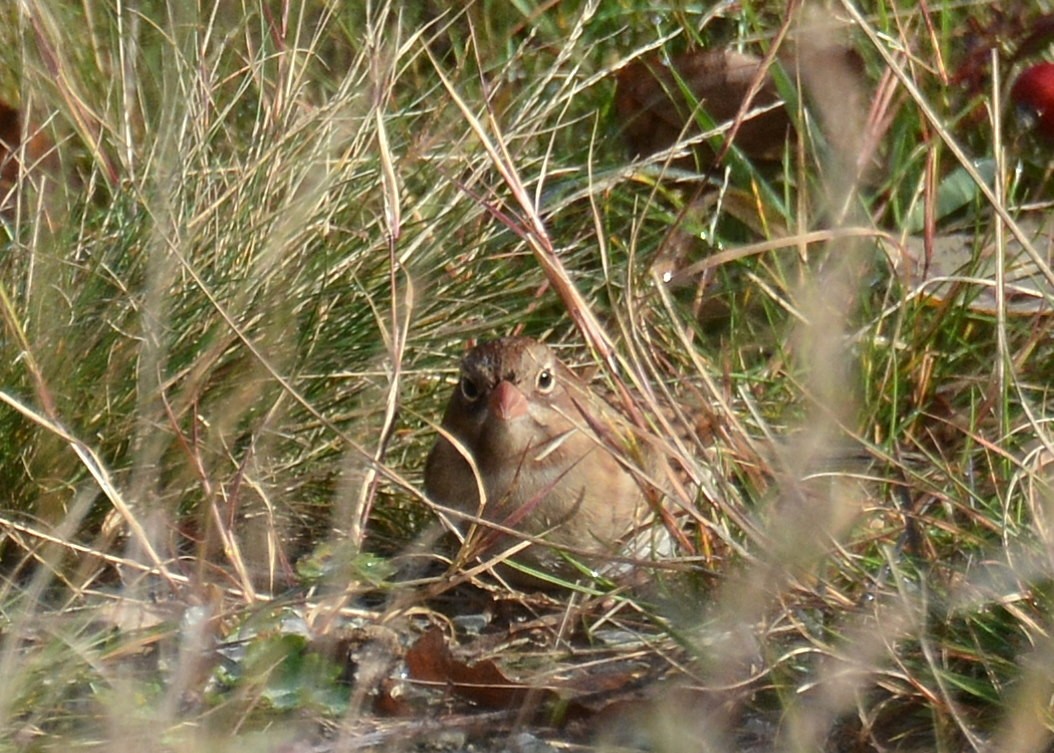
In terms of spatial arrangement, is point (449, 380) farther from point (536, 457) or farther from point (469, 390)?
point (536, 457)

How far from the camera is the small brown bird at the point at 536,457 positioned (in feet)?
10.6

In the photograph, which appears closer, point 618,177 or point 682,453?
point 682,453

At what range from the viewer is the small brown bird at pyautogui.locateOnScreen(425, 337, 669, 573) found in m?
3.23

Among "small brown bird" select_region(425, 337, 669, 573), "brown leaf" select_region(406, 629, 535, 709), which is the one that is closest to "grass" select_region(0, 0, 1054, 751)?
"brown leaf" select_region(406, 629, 535, 709)

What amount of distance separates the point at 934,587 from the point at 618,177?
53.0 inches

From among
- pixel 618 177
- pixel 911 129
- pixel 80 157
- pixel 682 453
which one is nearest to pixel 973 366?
pixel 911 129

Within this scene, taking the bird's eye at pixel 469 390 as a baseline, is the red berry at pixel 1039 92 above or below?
above

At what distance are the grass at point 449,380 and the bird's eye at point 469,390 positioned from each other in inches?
6.0

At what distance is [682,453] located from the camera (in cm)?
273

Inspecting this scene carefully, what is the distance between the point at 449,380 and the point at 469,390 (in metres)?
0.35

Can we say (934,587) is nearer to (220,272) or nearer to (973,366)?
Result: (973,366)

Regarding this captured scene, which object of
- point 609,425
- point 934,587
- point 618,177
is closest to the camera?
point 934,587

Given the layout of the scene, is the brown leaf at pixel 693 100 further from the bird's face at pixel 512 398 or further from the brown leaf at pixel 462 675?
the brown leaf at pixel 462 675

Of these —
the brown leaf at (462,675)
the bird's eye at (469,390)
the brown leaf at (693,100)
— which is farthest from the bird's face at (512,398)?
the brown leaf at (693,100)
